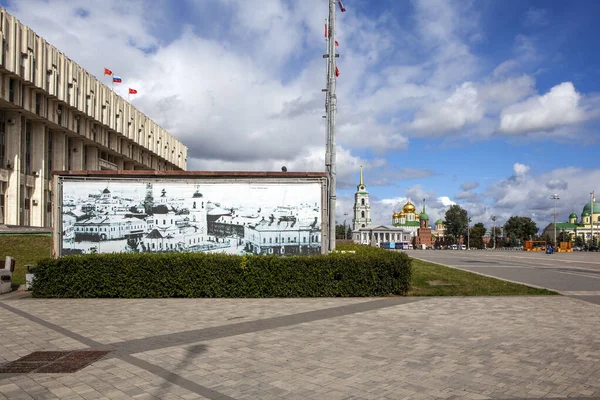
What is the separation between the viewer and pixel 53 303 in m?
12.0

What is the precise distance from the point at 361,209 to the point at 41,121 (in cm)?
10114

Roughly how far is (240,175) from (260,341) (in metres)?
7.44

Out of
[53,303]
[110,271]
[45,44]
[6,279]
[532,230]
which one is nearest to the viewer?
[53,303]

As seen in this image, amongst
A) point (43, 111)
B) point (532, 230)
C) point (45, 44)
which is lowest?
point (532, 230)

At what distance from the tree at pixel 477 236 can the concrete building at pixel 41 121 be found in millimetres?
103689

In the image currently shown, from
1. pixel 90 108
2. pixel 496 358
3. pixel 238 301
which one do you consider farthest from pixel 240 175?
pixel 90 108

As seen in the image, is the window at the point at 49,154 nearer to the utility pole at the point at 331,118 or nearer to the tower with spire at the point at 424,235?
the utility pole at the point at 331,118

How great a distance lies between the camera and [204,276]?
13.1 m

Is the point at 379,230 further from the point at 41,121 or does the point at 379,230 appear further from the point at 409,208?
the point at 41,121

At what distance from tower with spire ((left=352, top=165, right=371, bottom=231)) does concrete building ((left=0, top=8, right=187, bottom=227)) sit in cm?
8507

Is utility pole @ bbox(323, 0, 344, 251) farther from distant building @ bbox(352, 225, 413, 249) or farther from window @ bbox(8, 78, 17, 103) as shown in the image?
distant building @ bbox(352, 225, 413, 249)

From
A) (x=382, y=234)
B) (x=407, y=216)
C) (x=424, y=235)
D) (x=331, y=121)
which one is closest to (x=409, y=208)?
(x=407, y=216)

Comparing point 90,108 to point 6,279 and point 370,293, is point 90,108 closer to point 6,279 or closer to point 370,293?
point 6,279

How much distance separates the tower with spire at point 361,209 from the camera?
134750 millimetres
